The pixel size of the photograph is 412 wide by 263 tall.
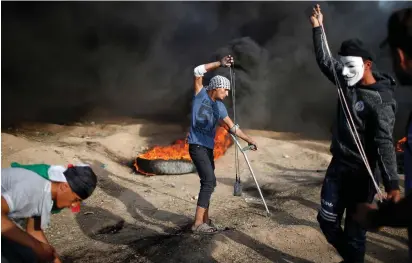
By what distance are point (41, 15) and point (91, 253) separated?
16191mm

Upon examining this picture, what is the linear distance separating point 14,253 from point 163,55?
18.1 m

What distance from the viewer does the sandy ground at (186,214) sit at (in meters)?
4.37

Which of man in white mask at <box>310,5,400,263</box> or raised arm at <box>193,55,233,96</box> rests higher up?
raised arm at <box>193,55,233,96</box>

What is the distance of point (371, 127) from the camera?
3.30 m

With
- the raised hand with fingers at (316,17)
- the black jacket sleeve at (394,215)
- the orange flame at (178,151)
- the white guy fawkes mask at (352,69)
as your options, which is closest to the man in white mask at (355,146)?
the white guy fawkes mask at (352,69)

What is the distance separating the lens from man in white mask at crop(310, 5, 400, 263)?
322 centimetres

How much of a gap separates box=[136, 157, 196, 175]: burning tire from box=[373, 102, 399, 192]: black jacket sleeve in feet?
17.1

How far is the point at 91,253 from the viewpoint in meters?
4.43

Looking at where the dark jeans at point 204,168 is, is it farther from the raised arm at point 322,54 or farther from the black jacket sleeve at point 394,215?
the black jacket sleeve at point 394,215

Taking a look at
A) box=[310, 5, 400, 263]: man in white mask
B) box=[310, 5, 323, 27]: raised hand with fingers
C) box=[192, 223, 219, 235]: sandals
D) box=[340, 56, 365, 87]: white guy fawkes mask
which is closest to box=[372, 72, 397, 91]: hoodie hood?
box=[310, 5, 400, 263]: man in white mask

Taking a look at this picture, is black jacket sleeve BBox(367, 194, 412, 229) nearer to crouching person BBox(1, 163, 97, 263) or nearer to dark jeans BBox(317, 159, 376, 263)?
dark jeans BBox(317, 159, 376, 263)

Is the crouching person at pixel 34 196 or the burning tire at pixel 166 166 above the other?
the crouching person at pixel 34 196

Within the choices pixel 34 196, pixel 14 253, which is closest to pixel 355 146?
pixel 34 196

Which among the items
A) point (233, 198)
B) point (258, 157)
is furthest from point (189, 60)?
point (233, 198)
